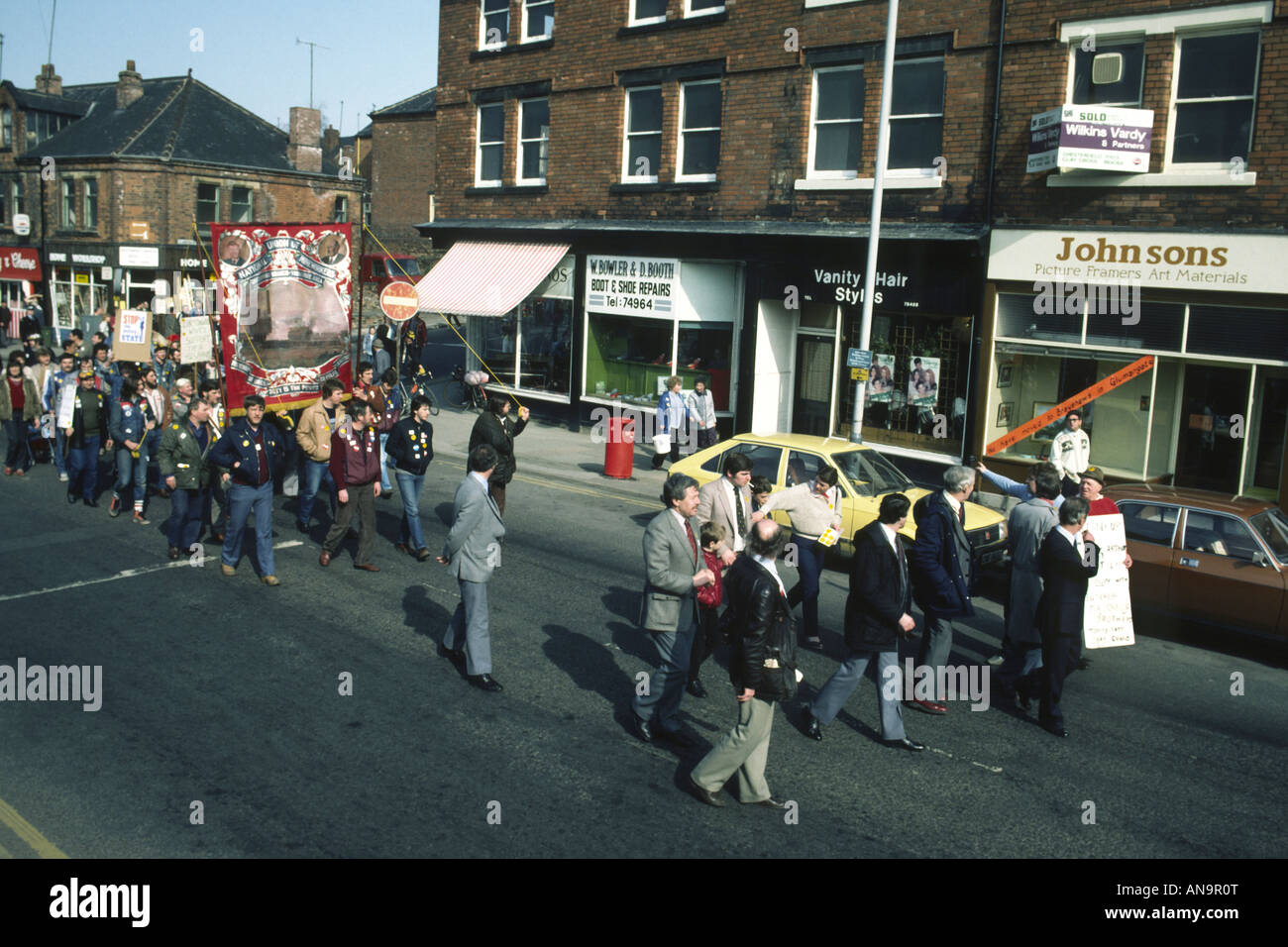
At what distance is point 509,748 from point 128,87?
4673 centimetres

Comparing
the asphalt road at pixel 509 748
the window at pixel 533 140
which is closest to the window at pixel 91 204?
the window at pixel 533 140

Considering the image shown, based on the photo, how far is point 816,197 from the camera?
18.9 meters

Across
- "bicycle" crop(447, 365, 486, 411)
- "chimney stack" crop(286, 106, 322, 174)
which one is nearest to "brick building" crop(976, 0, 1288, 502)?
"bicycle" crop(447, 365, 486, 411)

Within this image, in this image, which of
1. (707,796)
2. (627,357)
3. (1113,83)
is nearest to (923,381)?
(1113,83)

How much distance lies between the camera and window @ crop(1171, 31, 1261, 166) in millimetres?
14625

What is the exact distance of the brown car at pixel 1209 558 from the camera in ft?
32.5

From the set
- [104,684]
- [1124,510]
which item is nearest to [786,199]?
[1124,510]

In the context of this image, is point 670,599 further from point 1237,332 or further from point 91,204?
point 91,204

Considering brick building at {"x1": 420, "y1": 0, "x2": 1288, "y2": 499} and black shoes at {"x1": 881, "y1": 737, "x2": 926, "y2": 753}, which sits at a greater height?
brick building at {"x1": 420, "y1": 0, "x2": 1288, "y2": 499}

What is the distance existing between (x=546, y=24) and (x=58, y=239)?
2954 centimetres

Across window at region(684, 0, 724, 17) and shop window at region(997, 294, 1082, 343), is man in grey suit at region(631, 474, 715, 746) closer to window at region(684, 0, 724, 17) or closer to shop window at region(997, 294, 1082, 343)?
shop window at region(997, 294, 1082, 343)

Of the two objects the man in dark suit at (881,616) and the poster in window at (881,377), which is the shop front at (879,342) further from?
the man in dark suit at (881,616)

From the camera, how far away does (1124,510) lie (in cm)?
1084

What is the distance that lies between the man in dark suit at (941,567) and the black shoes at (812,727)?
3.41 ft
